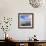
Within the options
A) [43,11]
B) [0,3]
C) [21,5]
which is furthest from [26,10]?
[0,3]

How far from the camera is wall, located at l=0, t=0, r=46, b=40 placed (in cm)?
558

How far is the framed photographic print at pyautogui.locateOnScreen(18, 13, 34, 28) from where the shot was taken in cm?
561

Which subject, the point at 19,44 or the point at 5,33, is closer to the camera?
the point at 19,44

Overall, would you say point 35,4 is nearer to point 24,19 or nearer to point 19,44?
point 24,19

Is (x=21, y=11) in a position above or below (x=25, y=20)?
above

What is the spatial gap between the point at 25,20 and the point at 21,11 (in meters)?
0.40

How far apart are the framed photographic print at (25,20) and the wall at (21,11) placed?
121mm

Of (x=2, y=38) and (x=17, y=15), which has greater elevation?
(x=17, y=15)

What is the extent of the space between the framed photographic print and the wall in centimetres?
12

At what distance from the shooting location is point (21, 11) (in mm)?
5613

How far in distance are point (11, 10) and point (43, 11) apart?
4.26 ft

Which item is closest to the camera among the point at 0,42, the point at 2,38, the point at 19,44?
the point at 19,44

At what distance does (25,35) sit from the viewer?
5.61 metres

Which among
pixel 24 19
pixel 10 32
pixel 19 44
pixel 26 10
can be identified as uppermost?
pixel 26 10
